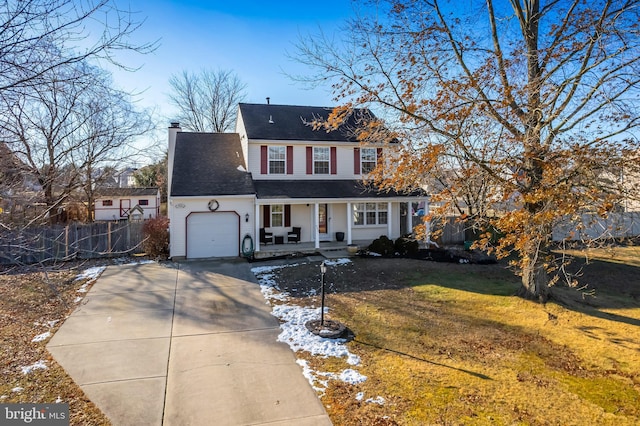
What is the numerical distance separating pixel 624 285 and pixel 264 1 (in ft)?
43.1

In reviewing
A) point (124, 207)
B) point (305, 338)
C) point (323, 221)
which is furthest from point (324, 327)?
point (124, 207)

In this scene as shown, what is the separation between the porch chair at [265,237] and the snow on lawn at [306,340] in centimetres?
530

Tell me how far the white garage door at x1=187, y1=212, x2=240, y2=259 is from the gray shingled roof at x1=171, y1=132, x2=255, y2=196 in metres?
1.04

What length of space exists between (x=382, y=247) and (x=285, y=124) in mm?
7760

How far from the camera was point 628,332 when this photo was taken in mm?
7215

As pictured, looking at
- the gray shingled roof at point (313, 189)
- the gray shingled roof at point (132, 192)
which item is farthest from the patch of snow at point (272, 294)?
the gray shingled roof at point (132, 192)

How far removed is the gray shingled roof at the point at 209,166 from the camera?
14750mm

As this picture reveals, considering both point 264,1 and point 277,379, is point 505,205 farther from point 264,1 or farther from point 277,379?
point 264,1

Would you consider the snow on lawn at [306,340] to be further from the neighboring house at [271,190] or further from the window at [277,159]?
the window at [277,159]

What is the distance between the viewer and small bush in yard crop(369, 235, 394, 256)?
1493 centimetres

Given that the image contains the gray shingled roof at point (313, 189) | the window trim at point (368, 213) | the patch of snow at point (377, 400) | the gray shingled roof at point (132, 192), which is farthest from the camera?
the gray shingled roof at point (132, 192)

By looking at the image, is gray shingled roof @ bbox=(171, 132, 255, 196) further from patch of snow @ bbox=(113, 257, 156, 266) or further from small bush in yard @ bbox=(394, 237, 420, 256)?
small bush in yard @ bbox=(394, 237, 420, 256)

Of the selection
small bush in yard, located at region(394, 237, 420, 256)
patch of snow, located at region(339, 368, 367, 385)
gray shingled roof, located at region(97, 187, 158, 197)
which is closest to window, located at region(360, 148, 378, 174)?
small bush in yard, located at region(394, 237, 420, 256)

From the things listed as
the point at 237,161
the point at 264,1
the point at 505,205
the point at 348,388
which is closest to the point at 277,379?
the point at 348,388
